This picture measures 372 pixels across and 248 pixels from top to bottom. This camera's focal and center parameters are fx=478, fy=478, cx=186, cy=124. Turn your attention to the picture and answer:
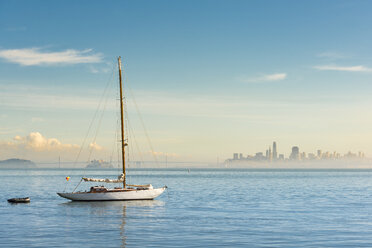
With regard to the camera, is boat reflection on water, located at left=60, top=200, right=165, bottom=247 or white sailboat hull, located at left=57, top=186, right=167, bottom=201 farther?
white sailboat hull, located at left=57, top=186, right=167, bottom=201

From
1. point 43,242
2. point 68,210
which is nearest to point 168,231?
point 43,242

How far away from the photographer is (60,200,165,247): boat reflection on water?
63481 millimetres

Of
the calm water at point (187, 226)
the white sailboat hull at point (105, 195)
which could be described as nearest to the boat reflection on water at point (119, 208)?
the calm water at point (187, 226)

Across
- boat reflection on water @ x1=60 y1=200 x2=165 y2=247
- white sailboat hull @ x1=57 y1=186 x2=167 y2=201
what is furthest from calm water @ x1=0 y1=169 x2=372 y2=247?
white sailboat hull @ x1=57 y1=186 x2=167 y2=201

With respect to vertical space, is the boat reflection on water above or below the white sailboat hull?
below

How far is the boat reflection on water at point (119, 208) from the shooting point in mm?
63481

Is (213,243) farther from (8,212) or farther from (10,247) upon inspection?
(8,212)

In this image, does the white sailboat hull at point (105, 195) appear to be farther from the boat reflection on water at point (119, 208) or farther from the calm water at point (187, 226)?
the calm water at point (187, 226)

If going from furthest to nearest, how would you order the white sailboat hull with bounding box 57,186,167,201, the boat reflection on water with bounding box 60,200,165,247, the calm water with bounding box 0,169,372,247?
the white sailboat hull with bounding box 57,186,167,201 < the boat reflection on water with bounding box 60,200,165,247 < the calm water with bounding box 0,169,372,247

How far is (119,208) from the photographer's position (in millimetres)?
73000

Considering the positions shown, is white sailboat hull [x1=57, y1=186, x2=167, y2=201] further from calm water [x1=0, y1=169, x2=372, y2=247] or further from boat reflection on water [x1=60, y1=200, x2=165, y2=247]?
calm water [x1=0, y1=169, x2=372, y2=247]

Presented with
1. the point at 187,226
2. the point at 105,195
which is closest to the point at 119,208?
the point at 105,195

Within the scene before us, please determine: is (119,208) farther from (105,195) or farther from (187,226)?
(187,226)

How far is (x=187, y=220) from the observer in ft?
187
